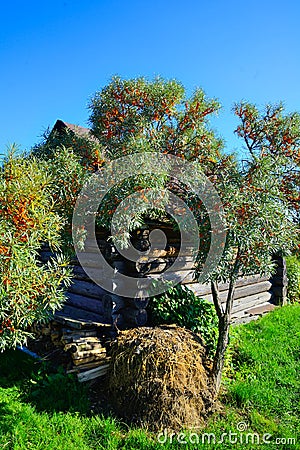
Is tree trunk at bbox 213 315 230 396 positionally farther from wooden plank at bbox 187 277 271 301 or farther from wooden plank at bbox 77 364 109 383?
wooden plank at bbox 187 277 271 301

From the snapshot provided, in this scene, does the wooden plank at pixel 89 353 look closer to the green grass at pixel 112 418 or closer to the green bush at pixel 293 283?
the green grass at pixel 112 418

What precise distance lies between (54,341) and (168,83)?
4.16 metres

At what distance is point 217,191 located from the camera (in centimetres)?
375

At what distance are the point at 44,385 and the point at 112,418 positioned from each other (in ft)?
3.12

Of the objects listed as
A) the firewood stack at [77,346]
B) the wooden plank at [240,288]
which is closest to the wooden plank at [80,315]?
the firewood stack at [77,346]

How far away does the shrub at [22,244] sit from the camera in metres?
2.50

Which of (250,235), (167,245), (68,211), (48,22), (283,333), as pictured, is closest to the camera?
(250,235)

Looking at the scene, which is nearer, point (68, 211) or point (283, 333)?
point (68, 211)

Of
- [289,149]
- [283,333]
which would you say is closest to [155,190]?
[289,149]

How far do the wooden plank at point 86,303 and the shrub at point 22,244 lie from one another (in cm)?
209

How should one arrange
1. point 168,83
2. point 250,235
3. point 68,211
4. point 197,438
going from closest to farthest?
point 197,438, point 250,235, point 68,211, point 168,83

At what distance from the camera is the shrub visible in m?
2.50

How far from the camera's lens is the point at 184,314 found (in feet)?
15.0

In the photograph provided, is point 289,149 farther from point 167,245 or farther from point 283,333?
point 283,333
